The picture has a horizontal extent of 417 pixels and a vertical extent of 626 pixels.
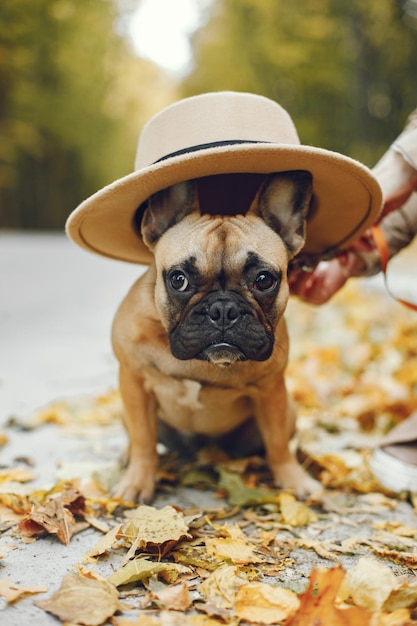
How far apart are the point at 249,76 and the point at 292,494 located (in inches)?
826

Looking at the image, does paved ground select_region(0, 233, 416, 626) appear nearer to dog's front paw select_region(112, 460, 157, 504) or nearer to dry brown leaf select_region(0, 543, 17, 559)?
dry brown leaf select_region(0, 543, 17, 559)

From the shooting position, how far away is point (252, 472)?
2.72 meters

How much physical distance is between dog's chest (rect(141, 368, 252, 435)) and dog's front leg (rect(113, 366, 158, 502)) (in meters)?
0.05

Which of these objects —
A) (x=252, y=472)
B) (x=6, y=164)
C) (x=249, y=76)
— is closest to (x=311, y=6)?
(x=249, y=76)

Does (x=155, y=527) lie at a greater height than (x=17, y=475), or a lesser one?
greater

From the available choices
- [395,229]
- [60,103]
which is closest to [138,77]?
[60,103]

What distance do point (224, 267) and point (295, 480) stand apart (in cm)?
94

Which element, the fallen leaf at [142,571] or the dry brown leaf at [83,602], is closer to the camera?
the dry brown leaf at [83,602]

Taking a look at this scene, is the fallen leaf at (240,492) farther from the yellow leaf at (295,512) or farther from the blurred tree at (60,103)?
the blurred tree at (60,103)

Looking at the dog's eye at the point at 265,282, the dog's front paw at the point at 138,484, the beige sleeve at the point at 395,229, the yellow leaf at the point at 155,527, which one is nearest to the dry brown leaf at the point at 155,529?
the yellow leaf at the point at 155,527

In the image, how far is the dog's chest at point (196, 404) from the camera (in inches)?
92.7

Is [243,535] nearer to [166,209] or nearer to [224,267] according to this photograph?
[224,267]

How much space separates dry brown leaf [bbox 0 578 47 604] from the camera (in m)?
1.58

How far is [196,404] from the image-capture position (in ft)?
7.91
